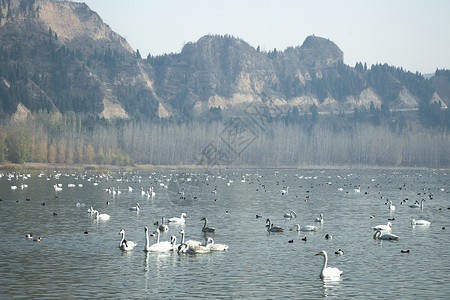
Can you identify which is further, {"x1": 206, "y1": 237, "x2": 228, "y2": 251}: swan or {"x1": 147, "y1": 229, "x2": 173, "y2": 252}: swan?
{"x1": 206, "y1": 237, "x2": 228, "y2": 251}: swan

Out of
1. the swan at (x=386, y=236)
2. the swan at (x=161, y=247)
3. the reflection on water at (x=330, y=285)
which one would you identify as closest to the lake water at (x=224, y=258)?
the reflection on water at (x=330, y=285)

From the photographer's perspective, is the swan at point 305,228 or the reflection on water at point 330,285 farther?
the swan at point 305,228

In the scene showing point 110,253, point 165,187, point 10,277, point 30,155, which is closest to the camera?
point 10,277

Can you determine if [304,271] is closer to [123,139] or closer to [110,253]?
[110,253]

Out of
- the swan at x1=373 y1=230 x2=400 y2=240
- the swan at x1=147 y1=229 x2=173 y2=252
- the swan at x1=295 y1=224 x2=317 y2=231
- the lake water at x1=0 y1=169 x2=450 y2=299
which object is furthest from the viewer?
the swan at x1=295 y1=224 x2=317 y2=231

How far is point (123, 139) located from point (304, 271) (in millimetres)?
161515

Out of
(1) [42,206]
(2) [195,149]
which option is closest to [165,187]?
(1) [42,206]

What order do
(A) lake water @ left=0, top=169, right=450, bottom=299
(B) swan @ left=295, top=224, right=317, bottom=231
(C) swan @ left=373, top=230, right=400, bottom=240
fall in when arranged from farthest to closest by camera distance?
(B) swan @ left=295, top=224, right=317, bottom=231 → (C) swan @ left=373, top=230, right=400, bottom=240 → (A) lake water @ left=0, top=169, right=450, bottom=299

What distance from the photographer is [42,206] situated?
189 feet

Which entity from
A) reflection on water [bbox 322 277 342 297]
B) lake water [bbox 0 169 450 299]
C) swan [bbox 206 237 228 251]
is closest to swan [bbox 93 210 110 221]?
lake water [bbox 0 169 450 299]

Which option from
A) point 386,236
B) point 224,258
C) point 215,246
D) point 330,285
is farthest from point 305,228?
point 330,285

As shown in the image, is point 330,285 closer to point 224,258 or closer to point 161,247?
point 224,258

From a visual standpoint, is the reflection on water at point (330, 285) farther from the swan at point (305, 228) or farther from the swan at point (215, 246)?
the swan at point (305, 228)

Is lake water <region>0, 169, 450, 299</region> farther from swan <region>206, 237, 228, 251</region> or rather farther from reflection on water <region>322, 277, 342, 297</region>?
swan <region>206, 237, 228, 251</region>
